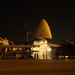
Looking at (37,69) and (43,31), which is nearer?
(37,69)

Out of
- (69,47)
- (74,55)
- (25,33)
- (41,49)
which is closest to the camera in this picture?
(74,55)

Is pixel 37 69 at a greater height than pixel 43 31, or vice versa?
pixel 43 31

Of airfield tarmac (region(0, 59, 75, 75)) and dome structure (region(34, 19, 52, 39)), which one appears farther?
dome structure (region(34, 19, 52, 39))

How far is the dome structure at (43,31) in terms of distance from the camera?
122m

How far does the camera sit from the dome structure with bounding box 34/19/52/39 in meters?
122

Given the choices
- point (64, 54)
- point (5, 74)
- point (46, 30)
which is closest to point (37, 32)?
point (46, 30)

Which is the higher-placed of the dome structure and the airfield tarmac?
the dome structure

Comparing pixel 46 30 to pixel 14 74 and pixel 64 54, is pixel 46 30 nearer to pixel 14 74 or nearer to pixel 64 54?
pixel 64 54

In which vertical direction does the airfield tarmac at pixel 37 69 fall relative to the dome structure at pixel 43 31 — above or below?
below

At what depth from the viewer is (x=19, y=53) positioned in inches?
Result: 2975

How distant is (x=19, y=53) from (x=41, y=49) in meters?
25.2

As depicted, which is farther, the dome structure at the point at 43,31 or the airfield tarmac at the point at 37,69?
the dome structure at the point at 43,31

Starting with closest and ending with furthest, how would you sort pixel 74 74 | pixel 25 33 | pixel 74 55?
pixel 74 74 < pixel 74 55 < pixel 25 33

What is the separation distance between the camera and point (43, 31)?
12331 cm
